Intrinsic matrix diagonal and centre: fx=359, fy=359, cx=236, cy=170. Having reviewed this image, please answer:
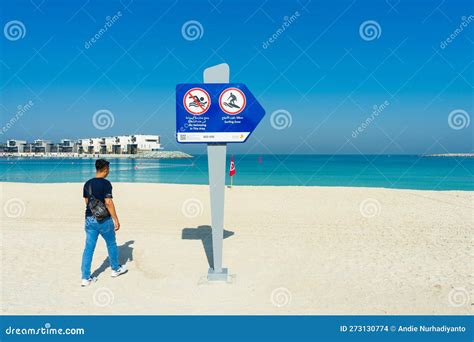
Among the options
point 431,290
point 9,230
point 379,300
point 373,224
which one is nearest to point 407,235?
point 373,224

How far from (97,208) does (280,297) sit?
2685 millimetres

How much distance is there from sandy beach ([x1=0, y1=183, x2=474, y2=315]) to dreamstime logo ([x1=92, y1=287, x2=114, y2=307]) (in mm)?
25

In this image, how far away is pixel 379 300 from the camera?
4.67 meters

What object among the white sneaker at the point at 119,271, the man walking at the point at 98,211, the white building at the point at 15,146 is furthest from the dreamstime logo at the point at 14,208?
the white building at the point at 15,146

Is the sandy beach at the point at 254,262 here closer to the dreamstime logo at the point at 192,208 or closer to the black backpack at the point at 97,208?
the dreamstime logo at the point at 192,208

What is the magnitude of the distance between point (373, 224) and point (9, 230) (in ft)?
29.8

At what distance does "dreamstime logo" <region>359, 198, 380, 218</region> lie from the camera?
1133cm

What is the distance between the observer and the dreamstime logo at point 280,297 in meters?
4.53

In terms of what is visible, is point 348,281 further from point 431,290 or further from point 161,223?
point 161,223

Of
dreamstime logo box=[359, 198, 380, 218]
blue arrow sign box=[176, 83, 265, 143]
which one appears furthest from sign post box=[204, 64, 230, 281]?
dreamstime logo box=[359, 198, 380, 218]

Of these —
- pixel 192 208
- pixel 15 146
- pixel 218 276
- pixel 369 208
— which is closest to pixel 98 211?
pixel 218 276

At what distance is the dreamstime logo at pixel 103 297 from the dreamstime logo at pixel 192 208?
586 centimetres

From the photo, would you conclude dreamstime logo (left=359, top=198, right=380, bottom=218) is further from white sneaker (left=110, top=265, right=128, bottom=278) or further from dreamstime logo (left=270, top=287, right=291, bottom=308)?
white sneaker (left=110, top=265, right=128, bottom=278)

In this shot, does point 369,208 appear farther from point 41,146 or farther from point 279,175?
point 41,146
